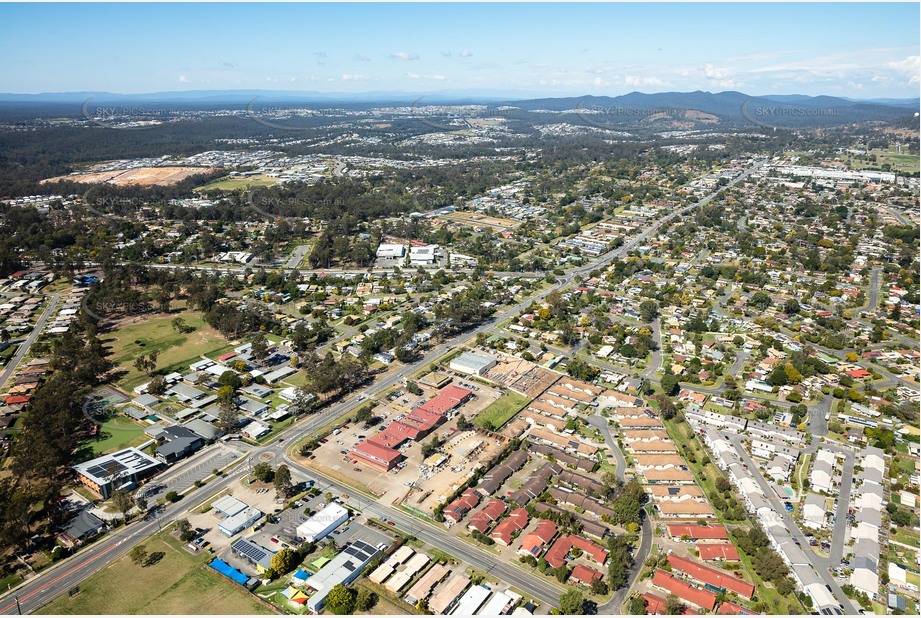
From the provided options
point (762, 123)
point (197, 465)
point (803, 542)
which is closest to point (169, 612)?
point (197, 465)

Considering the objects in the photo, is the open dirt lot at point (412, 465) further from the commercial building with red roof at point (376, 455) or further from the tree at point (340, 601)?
the tree at point (340, 601)

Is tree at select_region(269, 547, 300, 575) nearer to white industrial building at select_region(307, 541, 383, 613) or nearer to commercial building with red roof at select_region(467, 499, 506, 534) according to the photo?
white industrial building at select_region(307, 541, 383, 613)

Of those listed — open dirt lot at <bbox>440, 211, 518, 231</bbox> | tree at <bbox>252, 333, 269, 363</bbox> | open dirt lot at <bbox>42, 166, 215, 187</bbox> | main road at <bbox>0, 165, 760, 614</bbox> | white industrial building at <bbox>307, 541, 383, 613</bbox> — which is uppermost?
open dirt lot at <bbox>42, 166, 215, 187</bbox>

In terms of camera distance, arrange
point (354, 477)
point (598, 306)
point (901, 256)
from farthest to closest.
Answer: point (901, 256), point (598, 306), point (354, 477)

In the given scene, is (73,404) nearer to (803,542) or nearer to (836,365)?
(803,542)

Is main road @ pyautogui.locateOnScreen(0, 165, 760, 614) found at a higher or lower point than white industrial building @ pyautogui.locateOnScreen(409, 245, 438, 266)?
lower

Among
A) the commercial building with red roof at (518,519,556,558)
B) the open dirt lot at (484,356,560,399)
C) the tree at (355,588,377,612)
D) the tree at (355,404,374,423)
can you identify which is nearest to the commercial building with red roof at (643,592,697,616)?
the commercial building with red roof at (518,519,556,558)

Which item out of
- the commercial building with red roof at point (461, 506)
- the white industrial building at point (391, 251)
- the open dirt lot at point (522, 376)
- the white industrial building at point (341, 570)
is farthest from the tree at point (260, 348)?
the white industrial building at point (391, 251)
